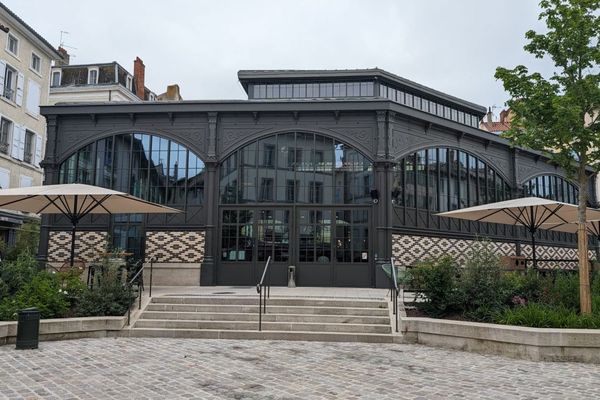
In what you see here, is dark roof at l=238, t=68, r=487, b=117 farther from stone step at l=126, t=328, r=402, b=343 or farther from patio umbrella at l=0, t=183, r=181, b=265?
stone step at l=126, t=328, r=402, b=343

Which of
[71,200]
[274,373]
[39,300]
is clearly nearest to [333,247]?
[71,200]

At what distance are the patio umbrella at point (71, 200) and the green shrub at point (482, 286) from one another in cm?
753

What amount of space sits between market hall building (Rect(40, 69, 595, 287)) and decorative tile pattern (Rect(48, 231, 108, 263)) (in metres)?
0.03

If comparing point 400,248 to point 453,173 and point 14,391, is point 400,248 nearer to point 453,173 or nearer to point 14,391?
point 453,173

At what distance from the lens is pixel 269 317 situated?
32.8 feet

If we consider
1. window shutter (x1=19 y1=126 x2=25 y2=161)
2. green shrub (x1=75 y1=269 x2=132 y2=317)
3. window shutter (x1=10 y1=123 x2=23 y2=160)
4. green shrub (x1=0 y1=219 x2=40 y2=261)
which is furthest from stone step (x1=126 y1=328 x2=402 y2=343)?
window shutter (x1=19 y1=126 x2=25 y2=161)

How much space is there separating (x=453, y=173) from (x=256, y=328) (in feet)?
36.6

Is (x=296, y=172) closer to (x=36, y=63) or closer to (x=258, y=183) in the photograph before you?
(x=258, y=183)

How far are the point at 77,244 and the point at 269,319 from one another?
917 centimetres

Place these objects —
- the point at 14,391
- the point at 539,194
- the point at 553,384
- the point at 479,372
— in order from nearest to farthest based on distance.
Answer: the point at 14,391, the point at 553,384, the point at 479,372, the point at 539,194

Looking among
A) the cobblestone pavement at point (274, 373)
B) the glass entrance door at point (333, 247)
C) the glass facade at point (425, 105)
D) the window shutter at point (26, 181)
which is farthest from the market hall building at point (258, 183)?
the window shutter at point (26, 181)

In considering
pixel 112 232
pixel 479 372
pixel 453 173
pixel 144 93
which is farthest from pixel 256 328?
pixel 144 93

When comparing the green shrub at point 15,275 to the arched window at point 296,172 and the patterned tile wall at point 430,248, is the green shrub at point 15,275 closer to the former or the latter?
the arched window at point 296,172

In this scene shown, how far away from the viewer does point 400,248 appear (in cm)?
1565
